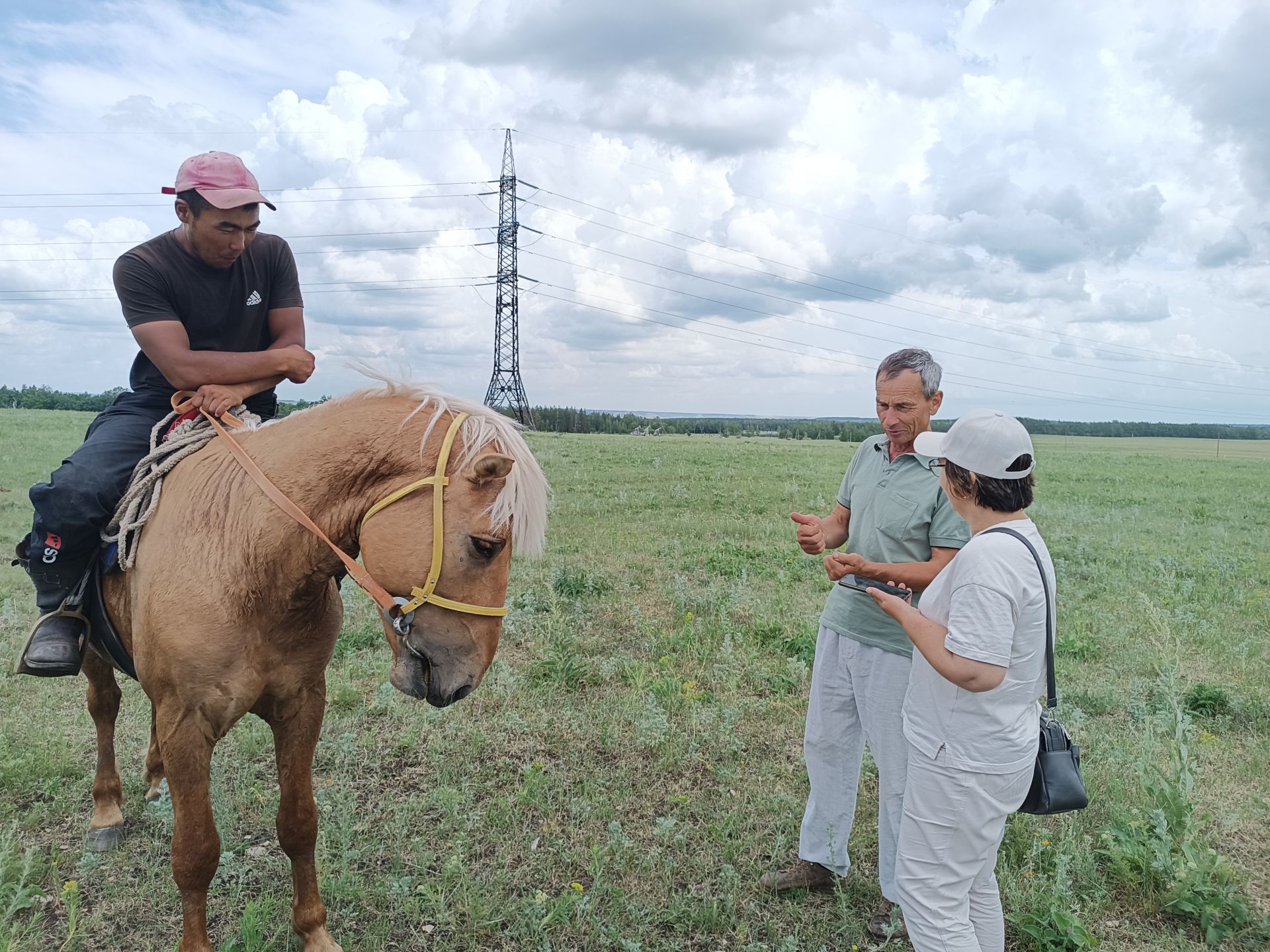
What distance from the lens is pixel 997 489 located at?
2449 millimetres

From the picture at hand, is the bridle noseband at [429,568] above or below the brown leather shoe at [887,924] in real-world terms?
above

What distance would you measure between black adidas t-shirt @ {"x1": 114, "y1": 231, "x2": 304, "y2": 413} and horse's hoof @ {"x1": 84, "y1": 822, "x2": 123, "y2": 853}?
249 centimetres

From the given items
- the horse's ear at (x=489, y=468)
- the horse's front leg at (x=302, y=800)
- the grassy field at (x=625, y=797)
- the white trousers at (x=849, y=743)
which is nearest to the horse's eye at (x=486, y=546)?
the horse's ear at (x=489, y=468)

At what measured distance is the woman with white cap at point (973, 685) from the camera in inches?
91.1

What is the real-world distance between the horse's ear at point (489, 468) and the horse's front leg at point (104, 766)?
3.04 m

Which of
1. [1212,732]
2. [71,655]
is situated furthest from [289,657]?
[1212,732]

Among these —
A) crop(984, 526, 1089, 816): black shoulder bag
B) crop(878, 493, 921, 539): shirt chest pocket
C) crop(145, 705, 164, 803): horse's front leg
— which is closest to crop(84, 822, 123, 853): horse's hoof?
crop(145, 705, 164, 803): horse's front leg

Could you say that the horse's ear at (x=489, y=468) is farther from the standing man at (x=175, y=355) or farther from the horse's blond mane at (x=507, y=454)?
the standing man at (x=175, y=355)

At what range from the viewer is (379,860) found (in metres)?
3.98

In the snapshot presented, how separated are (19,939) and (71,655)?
4.21ft

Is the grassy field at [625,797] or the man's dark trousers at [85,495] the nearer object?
the man's dark trousers at [85,495]

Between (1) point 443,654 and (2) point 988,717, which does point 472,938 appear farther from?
(2) point 988,717

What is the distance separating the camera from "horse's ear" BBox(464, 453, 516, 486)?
7.79ft

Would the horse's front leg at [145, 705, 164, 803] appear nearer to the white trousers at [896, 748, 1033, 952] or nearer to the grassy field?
the grassy field
